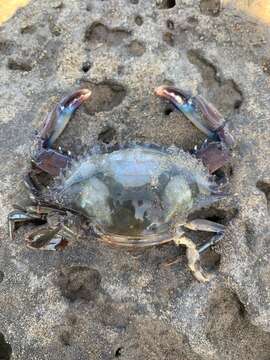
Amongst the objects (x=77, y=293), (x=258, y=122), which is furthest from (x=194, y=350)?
(x=258, y=122)

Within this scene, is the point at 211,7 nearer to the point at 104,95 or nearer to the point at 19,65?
the point at 104,95

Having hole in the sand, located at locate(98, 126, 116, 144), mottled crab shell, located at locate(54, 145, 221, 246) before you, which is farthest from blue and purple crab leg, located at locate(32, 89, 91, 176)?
hole in the sand, located at locate(98, 126, 116, 144)

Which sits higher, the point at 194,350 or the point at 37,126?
the point at 37,126

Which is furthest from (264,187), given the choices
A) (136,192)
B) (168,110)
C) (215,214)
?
(136,192)

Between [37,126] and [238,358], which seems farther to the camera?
[37,126]

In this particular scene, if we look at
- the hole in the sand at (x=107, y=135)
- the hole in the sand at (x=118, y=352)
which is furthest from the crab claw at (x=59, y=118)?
the hole in the sand at (x=118, y=352)

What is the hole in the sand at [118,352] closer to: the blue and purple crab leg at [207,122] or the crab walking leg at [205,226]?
the crab walking leg at [205,226]

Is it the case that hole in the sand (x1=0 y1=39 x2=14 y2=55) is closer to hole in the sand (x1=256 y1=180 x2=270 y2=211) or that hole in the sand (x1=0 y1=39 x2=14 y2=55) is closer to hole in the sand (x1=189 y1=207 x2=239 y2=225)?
hole in the sand (x1=189 y1=207 x2=239 y2=225)

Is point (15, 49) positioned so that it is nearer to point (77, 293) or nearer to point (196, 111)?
point (196, 111)
